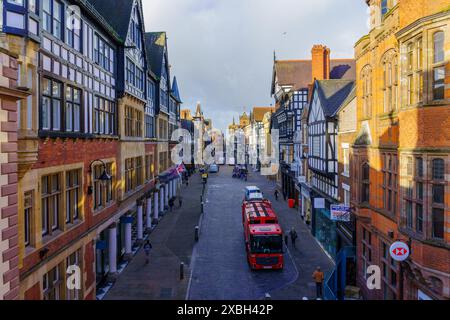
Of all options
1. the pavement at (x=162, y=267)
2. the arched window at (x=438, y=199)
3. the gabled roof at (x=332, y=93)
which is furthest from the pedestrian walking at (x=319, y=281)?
the gabled roof at (x=332, y=93)

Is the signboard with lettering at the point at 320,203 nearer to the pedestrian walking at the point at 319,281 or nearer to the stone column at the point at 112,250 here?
the pedestrian walking at the point at 319,281

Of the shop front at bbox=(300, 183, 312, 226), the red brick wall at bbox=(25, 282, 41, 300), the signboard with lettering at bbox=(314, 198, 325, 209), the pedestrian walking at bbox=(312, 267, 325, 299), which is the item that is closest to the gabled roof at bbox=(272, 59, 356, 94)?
the shop front at bbox=(300, 183, 312, 226)

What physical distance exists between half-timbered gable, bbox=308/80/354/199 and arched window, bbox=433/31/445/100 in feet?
45.4

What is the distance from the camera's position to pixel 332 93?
27672mm

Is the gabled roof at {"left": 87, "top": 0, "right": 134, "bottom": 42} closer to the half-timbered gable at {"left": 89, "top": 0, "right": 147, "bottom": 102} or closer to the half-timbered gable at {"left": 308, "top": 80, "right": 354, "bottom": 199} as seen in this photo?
the half-timbered gable at {"left": 89, "top": 0, "right": 147, "bottom": 102}

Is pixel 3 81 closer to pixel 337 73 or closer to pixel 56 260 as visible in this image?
pixel 56 260

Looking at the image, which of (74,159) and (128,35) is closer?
(74,159)

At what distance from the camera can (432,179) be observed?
9.97 m

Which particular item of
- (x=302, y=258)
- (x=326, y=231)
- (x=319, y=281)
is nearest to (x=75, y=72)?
(x=319, y=281)

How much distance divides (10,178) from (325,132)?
20891 millimetres

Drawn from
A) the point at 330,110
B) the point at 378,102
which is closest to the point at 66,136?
the point at 378,102

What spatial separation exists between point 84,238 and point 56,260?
2.85 metres

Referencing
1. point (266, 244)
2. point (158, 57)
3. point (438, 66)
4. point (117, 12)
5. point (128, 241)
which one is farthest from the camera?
point (158, 57)

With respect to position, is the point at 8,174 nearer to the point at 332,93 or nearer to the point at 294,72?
the point at 332,93
